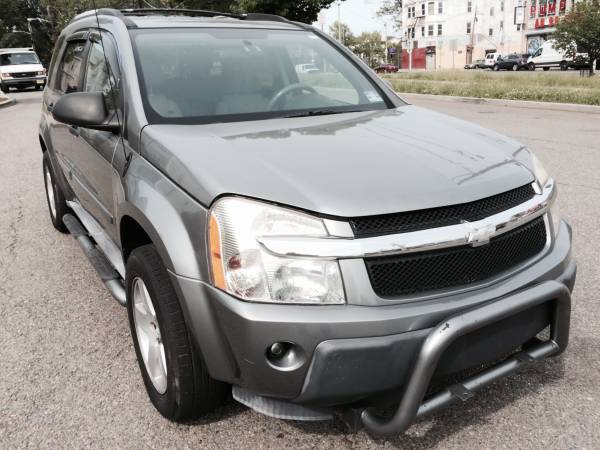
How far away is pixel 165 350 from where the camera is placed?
226cm

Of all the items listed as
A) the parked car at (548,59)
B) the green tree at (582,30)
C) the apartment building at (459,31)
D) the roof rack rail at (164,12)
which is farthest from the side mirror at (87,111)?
the apartment building at (459,31)

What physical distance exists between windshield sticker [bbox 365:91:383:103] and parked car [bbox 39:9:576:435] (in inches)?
22.6

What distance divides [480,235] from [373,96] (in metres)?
1.69

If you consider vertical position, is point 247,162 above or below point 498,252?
above

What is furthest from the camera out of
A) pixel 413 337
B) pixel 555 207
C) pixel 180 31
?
pixel 180 31

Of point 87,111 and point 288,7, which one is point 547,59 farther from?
point 87,111

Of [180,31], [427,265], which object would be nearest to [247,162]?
[427,265]

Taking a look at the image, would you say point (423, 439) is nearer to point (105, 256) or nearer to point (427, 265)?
point (427, 265)

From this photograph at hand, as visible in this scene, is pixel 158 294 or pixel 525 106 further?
pixel 525 106

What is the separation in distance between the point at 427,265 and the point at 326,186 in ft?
1.46

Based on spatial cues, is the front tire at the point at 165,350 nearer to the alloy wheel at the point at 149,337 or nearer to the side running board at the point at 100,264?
the alloy wheel at the point at 149,337

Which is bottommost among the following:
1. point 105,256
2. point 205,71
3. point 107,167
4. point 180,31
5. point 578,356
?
point 578,356

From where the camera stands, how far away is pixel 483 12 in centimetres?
7456

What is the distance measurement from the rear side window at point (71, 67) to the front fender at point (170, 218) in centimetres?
179
